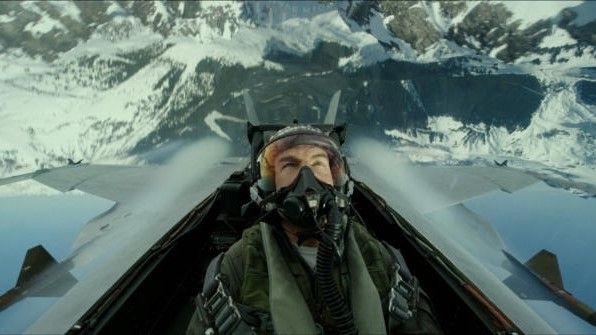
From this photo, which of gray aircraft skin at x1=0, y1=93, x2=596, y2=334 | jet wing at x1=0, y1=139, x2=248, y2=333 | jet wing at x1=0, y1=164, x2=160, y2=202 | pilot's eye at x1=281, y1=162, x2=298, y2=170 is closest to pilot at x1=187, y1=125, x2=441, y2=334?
pilot's eye at x1=281, y1=162, x2=298, y2=170

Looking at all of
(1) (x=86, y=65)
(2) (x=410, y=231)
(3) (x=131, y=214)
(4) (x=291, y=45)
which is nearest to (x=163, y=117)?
(1) (x=86, y=65)

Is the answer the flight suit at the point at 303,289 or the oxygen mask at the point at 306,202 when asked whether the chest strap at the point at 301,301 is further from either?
the oxygen mask at the point at 306,202

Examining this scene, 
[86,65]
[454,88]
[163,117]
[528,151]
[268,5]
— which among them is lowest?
[528,151]

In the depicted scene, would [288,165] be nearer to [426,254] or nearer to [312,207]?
[312,207]

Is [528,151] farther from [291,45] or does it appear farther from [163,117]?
[163,117]

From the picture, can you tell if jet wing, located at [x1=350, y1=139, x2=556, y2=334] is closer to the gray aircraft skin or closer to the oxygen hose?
the gray aircraft skin

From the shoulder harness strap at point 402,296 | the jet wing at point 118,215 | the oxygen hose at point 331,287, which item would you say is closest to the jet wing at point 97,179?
the jet wing at point 118,215
